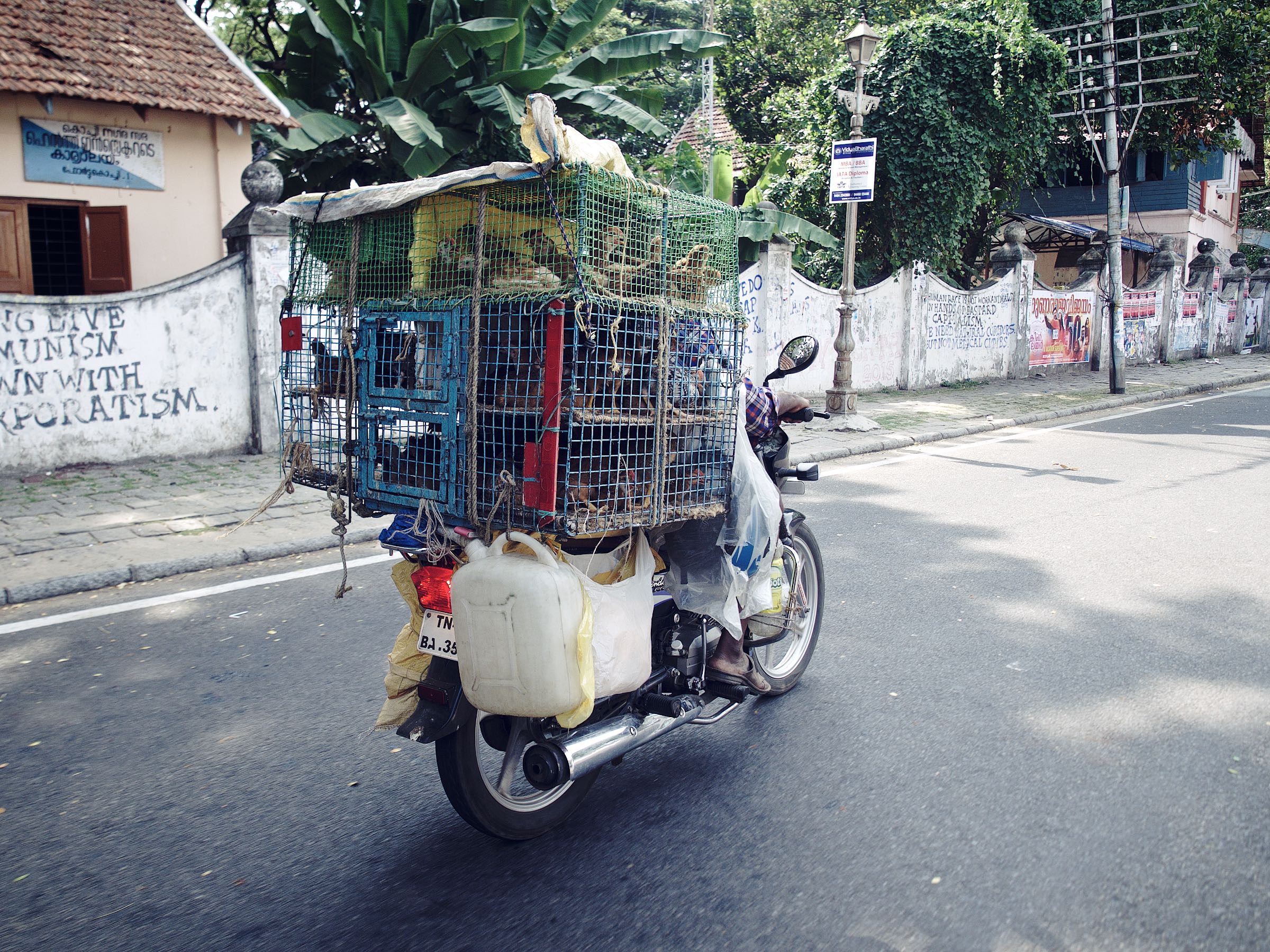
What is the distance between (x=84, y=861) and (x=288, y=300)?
1.89 metres

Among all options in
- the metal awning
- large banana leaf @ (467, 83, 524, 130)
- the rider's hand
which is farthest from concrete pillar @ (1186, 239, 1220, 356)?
the rider's hand

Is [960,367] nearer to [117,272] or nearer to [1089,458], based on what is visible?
[1089,458]

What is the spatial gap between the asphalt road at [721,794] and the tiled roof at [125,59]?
846 cm

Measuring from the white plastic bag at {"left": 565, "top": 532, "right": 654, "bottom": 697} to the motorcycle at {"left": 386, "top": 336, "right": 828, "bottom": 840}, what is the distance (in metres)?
0.12

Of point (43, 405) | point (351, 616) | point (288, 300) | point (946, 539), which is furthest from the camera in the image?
point (43, 405)

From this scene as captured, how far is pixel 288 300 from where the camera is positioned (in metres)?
3.53

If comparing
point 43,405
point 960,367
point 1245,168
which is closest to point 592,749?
point 43,405

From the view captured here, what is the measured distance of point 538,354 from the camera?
2.80m

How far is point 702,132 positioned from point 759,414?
24.2 metres

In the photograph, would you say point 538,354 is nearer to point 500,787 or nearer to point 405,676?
point 405,676

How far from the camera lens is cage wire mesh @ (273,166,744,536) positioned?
107 inches

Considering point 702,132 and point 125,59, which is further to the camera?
point 702,132

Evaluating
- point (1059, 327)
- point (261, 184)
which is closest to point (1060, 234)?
point (1059, 327)

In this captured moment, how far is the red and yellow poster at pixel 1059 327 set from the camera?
65.6ft
